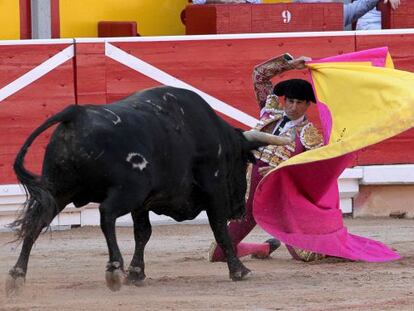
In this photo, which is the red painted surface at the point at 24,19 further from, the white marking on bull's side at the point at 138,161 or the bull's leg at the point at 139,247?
the white marking on bull's side at the point at 138,161

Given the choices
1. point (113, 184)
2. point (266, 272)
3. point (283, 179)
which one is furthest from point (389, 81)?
point (113, 184)

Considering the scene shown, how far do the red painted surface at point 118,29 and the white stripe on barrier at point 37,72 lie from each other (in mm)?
676

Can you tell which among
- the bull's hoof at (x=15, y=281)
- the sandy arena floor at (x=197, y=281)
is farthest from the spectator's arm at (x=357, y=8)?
the bull's hoof at (x=15, y=281)

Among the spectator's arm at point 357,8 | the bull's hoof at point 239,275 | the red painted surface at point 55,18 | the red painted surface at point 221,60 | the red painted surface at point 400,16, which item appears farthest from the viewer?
the spectator's arm at point 357,8

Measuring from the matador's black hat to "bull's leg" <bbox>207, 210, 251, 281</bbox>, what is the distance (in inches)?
36.3

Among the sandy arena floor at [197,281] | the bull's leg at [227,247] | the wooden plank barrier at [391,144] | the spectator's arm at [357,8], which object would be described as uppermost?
the spectator's arm at [357,8]

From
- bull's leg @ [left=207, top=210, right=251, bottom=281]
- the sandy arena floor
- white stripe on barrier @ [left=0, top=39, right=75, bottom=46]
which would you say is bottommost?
the sandy arena floor

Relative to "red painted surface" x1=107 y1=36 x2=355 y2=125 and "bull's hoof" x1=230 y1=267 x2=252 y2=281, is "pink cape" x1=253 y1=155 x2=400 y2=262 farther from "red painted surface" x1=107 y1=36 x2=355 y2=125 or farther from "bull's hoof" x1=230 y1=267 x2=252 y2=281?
"red painted surface" x1=107 y1=36 x2=355 y2=125

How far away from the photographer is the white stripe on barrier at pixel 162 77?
9.58 m

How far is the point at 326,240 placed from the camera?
7527 mm

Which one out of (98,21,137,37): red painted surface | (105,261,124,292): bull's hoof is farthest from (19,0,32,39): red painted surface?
(105,261,124,292): bull's hoof

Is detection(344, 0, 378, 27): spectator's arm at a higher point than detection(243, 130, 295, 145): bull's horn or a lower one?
higher

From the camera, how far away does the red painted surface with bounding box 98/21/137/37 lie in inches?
394

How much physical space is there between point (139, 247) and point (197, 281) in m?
0.36
